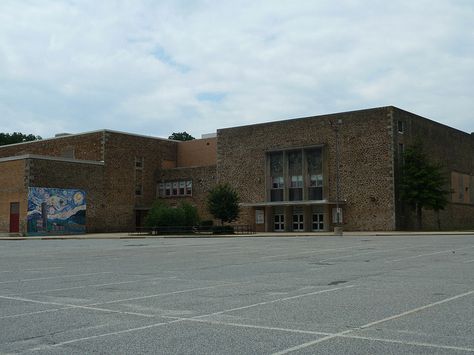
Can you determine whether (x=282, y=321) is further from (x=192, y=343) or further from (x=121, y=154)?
(x=121, y=154)

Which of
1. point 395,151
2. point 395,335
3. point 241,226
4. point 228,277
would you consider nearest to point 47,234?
point 241,226

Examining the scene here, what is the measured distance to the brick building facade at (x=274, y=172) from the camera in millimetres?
52406

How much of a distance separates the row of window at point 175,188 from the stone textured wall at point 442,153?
1008 inches

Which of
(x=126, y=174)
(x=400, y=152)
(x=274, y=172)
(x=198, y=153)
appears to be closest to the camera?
(x=400, y=152)

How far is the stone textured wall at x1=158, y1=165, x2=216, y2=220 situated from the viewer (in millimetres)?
65438

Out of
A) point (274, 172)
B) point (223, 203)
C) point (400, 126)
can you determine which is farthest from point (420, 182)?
point (223, 203)

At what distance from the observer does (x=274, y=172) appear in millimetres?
59375

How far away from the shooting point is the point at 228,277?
14.4m

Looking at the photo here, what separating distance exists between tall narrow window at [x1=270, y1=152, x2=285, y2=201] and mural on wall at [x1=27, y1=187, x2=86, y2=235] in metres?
19.8

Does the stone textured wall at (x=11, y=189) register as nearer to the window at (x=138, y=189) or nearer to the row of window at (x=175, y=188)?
the window at (x=138, y=189)

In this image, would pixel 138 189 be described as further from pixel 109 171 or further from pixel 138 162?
pixel 109 171

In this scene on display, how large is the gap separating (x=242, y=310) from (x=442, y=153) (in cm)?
5583

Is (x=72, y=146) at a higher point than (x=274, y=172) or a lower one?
higher

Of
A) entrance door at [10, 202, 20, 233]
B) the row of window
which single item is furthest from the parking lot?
the row of window
